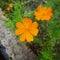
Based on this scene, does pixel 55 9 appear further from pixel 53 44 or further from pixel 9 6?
pixel 9 6

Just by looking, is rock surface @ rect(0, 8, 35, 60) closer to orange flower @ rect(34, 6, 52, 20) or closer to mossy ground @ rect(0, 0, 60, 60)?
mossy ground @ rect(0, 0, 60, 60)

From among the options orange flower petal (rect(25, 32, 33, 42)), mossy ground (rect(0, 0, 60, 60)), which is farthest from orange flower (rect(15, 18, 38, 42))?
mossy ground (rect(0, 0, 60, 60))

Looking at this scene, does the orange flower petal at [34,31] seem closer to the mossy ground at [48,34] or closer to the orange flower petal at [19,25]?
the orange flower petal at [19,25]

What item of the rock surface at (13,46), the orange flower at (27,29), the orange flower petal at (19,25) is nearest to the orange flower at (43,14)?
the orange flower at (27,29)

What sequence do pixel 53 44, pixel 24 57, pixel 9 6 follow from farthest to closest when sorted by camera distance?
pixel 9 6, pixel 24 57, pixel 53 44

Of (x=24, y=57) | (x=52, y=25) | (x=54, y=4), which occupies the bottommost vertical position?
(x=24, y=57)

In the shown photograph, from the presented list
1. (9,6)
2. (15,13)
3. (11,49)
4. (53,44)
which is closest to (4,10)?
(9,6)

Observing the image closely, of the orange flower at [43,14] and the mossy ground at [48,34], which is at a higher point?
the orange flower at [43,14]
